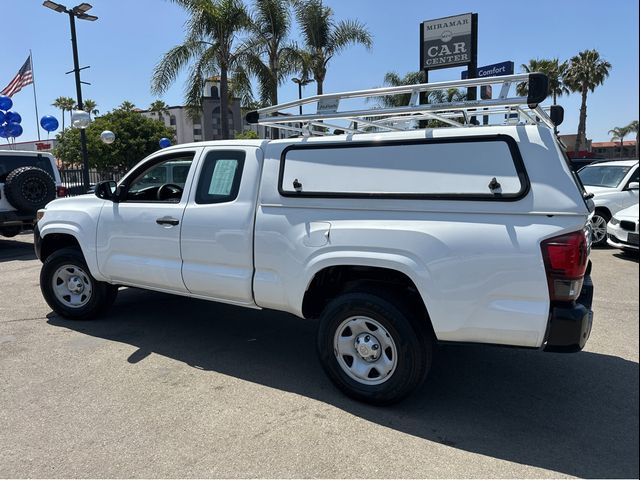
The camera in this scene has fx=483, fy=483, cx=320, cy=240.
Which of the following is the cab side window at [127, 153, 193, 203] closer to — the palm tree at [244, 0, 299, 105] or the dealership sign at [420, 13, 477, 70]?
the dealership sign at [420, 13, 477, 70]

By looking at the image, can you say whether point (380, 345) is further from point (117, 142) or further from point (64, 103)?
point (64, 103)

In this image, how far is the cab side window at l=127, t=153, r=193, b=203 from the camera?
459 centimetres

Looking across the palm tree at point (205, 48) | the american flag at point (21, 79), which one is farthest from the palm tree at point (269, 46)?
the american flag at point (21, 79)

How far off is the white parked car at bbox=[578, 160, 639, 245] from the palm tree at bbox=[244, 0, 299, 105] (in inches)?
512

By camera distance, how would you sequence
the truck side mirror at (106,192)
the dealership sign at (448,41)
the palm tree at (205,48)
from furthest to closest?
the palm tree at (205,48) < the dealership sign at (448,41) < the truck side mirror at (106,192)

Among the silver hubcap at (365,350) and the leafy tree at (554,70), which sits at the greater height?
the leafy tree at (554,70)

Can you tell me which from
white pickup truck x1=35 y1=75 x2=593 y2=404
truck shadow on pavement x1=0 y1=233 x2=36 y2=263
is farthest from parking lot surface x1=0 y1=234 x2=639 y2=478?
truck shadow on pavement x1=0 y1=233 x2=36 y2=263

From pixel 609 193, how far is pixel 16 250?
486 inches

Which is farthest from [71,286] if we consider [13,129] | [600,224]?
[13,129]

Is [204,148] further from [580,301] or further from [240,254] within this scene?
[580,301]

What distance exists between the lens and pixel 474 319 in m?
3.04

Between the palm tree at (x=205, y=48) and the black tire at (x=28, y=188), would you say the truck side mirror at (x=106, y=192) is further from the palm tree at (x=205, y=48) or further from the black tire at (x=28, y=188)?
the palm tree at (x=205, y=48)

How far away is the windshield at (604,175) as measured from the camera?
10.0 m

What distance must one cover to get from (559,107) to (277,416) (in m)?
3.27
